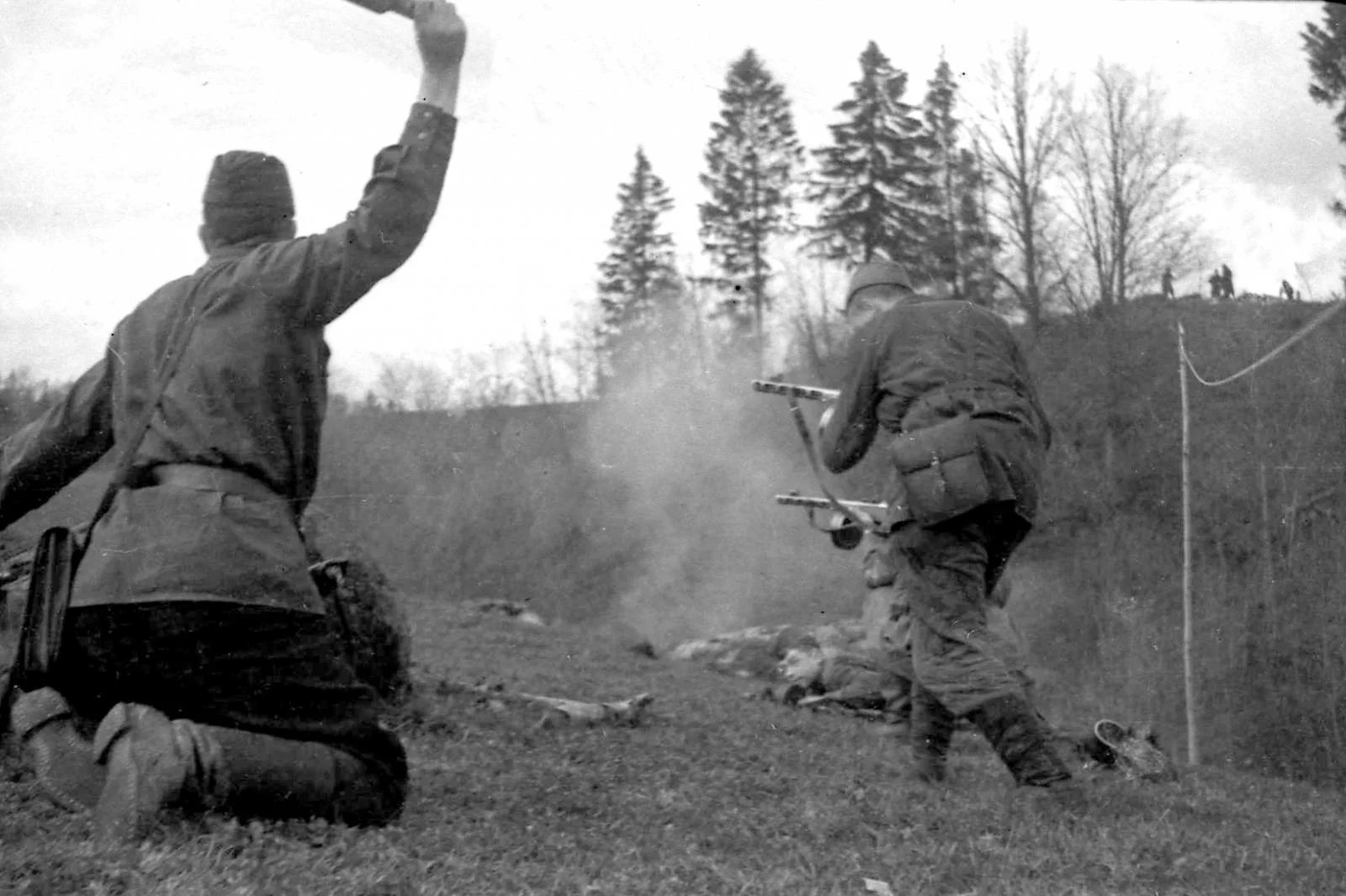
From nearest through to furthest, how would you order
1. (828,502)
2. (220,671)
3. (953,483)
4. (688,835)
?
(220,671) < (688,835) < (953,483) < (828,502)

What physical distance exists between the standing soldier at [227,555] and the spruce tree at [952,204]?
6.66 meters

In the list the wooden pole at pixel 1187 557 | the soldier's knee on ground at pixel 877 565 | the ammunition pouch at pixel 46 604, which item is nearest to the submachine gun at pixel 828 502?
the soldier's knee on ground at pixel 877 565

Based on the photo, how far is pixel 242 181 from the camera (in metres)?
3.70

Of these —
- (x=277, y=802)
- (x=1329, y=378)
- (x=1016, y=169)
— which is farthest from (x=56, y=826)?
(x=1329, y=378)

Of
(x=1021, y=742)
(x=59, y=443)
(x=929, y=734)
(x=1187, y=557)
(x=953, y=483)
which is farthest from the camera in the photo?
(x=1187, y=557)

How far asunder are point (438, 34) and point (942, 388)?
2.10m

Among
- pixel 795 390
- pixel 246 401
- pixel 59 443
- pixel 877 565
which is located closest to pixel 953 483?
A: pixel 795 390

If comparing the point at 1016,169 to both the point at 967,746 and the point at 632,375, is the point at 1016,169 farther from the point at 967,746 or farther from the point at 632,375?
Answer: the point at 967,746

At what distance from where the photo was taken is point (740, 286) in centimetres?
863

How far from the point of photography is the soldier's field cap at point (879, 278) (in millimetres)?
5297

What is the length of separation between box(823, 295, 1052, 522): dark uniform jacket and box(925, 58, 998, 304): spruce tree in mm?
4861

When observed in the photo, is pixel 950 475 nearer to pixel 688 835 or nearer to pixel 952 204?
pixel 688 835

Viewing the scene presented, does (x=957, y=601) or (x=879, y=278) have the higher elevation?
(x=879, y=278)

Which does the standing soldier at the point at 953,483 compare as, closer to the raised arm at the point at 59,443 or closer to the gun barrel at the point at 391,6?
the gun barrel at the point at 391,6
